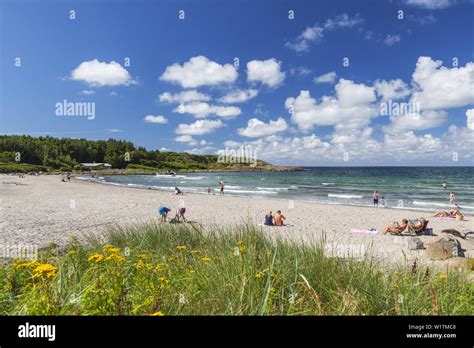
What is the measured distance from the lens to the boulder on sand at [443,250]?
841 cm

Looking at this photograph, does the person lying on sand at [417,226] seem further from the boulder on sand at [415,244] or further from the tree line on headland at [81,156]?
the tree line on headland at [81,156]

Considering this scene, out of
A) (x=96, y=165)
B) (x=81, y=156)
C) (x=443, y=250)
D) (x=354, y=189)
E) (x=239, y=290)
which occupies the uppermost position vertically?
(x=81, y=156)

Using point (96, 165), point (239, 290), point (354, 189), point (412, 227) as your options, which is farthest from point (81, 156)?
point (239, 290)

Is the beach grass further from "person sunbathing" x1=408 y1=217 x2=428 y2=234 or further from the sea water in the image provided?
the sea water

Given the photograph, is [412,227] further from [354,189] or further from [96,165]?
[96,165]

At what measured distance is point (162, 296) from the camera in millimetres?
2484

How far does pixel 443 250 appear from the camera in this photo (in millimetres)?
8531

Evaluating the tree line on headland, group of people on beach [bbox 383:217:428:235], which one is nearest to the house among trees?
the tree line on headland

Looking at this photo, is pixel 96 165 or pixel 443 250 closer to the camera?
pixel 443 250

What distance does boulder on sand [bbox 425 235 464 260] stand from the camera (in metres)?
8.41
